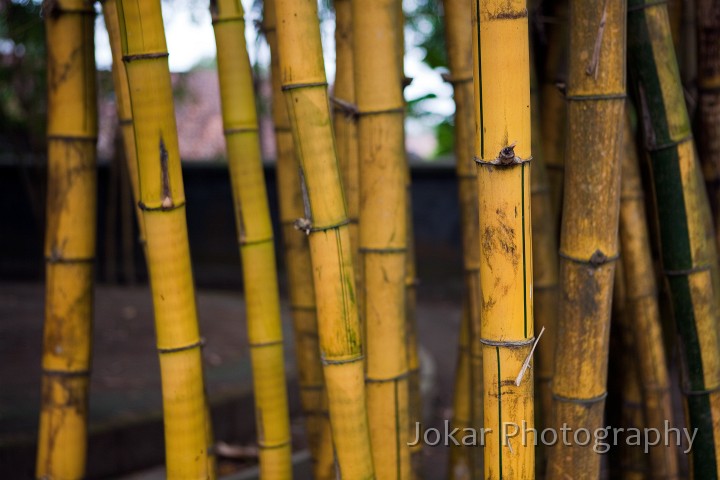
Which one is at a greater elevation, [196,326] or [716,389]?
[196,326]

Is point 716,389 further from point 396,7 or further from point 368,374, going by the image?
point 396,7

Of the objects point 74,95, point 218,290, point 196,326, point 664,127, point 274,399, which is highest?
point 74,95

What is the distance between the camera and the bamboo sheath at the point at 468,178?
1.50 m

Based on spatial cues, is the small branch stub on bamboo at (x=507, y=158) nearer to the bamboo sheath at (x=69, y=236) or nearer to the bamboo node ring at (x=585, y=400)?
the bamboo node ring at (x=585, y=400)

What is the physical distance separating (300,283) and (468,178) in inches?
17.3

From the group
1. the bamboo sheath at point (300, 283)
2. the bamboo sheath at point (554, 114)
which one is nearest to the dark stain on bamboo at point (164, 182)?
the bamboo sheath at point (300, 283)

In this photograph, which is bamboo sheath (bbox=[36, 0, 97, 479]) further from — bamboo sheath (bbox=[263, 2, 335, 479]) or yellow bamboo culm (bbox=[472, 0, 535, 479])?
yellow bamboo culm (bbox=[472, 0, 535, 479])

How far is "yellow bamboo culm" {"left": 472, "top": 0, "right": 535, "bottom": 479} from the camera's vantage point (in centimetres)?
101

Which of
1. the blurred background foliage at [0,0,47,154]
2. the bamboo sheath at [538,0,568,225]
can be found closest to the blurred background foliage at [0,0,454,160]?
the blurred background foliage at [0,0,47,154]

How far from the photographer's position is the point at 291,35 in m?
1.13

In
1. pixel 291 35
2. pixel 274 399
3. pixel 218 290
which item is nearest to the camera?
pixel 291 35

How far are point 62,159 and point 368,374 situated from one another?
696mm

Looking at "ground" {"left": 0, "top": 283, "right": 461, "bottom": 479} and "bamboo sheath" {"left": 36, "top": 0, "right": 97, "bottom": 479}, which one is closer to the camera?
"bamboo sheath" {"left": 36, "top": 0, "right": 97, "bottom": 479}

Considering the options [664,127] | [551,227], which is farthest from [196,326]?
[664,127]
